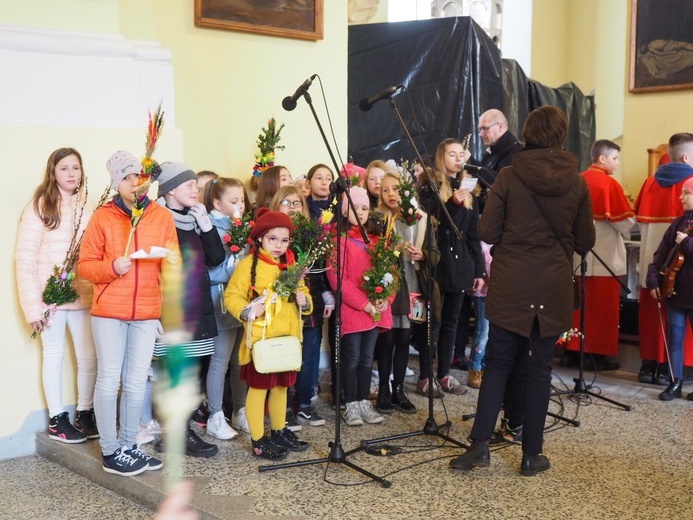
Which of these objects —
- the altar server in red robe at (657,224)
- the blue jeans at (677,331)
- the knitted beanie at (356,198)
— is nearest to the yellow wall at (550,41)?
the altar server in red robe at (657,224)

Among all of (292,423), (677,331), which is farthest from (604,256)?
(292,423)

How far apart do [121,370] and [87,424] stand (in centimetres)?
64

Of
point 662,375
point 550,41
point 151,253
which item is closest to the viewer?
point 151,253

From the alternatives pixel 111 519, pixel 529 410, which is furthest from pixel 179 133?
pixel 529 410

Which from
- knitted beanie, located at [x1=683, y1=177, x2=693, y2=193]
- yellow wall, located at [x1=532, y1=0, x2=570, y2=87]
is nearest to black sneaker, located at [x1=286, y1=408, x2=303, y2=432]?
knitted beanie, located at [x1=683, y1=177, x2=693, y2=193]

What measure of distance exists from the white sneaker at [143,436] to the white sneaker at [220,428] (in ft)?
1.12

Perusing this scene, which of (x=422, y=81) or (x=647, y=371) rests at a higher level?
(x=422, y=81)

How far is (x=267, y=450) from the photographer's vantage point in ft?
13.9

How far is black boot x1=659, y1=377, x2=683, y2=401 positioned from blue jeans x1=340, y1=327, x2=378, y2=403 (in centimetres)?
225

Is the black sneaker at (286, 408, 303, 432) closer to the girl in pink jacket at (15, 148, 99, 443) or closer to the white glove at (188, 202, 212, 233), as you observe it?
the girl in pink jacket at (15, 148, 99, 443)

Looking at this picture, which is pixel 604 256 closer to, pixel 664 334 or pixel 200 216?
pixel 664 334

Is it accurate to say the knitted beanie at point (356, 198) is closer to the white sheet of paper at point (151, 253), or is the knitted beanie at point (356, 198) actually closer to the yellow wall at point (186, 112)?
the yellow wall at point (186, 112)

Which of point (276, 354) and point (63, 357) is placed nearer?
A: point (276, 354)

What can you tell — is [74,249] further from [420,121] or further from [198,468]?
[420,121]
